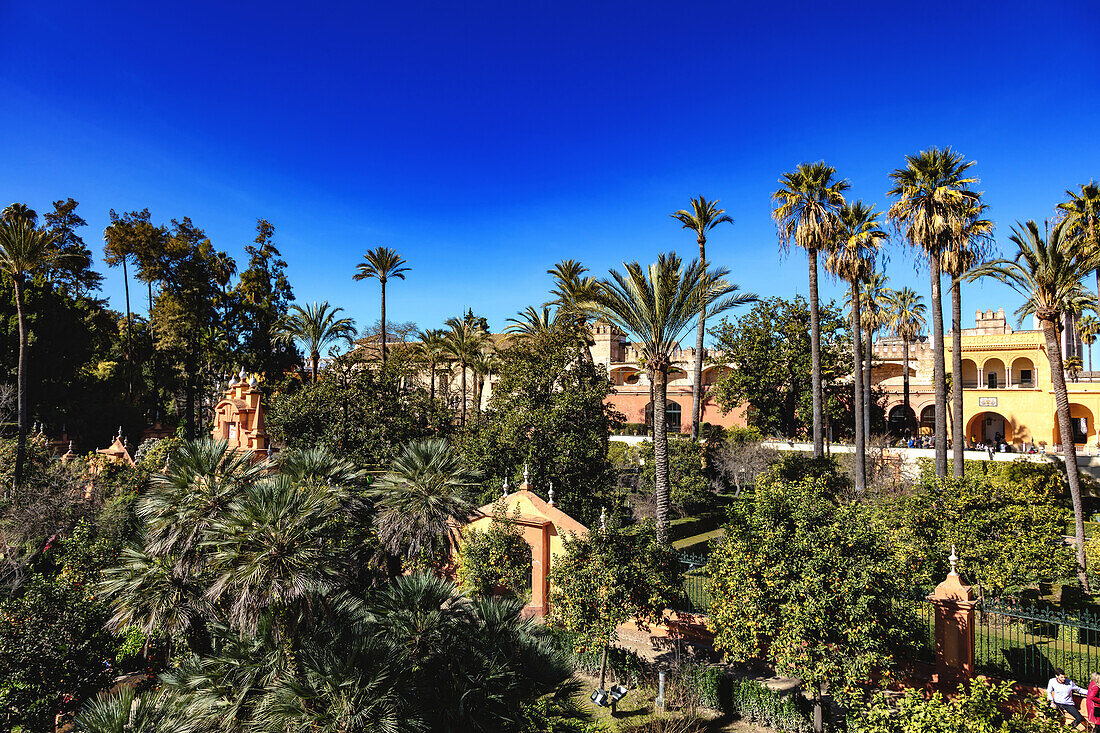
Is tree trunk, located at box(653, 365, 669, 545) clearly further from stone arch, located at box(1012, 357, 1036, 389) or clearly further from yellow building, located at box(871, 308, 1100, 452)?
stone arch, located at box(1012, 357, 1036, 389)

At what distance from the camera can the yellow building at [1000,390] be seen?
3319 centimetres

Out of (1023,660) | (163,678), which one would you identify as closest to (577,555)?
(163,678)

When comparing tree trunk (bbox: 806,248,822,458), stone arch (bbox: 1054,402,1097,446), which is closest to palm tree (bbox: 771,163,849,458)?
tree trunk (bbox: 806,248,822,458)

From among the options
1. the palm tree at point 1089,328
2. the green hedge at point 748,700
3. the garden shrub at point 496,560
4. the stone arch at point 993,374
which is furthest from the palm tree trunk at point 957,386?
the stone arch at point 993,374

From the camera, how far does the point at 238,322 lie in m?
38.4

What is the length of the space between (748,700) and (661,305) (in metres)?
9.58

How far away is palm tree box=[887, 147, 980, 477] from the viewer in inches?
742

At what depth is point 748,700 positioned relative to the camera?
33.7ft

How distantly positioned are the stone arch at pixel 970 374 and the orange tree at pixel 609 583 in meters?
42.2

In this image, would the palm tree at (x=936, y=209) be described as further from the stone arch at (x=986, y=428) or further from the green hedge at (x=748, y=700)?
the stone arch at (x=986, y=428)

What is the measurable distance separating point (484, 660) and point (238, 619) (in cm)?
342

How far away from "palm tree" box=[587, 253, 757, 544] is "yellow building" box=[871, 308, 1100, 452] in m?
25.8

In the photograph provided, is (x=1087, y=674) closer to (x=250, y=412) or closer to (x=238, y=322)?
(x=250, y=412)

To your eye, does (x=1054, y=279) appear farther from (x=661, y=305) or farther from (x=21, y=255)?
(x=21, y=255)
